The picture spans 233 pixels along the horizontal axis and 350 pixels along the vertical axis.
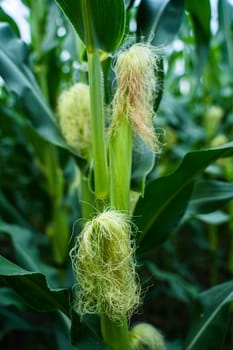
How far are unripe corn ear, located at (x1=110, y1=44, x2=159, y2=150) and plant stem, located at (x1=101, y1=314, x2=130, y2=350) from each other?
32cm

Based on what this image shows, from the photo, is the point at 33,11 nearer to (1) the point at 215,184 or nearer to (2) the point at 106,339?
(1) the point at 215,184

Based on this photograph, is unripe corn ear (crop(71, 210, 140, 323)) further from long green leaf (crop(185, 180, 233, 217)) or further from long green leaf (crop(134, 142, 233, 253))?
long green leaf (crop(185, 180, 233, 217))

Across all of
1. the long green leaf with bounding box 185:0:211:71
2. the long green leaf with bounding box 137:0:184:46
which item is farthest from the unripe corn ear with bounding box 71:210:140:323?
the long green leaf with bounding box 185:0:211:71

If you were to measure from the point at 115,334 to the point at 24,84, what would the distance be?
549mm

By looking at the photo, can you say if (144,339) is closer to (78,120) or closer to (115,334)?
(115,334)

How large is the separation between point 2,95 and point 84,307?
5.23ft

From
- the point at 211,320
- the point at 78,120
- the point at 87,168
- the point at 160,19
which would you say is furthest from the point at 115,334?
the point at 160,19

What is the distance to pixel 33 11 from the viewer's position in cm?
138

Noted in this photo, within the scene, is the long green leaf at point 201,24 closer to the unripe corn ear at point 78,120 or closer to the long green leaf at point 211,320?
the unripe corn ear at point 78,120

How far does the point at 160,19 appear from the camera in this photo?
96cm

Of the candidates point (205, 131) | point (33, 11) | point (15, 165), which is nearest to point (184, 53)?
point (205, 131)

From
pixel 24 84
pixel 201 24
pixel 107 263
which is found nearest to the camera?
pixel 107 263

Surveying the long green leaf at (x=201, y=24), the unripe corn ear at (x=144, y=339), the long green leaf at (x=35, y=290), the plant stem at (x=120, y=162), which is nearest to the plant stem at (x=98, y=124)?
the plant stem at (x=120, y=162)

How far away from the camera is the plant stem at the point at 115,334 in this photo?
0.77m
